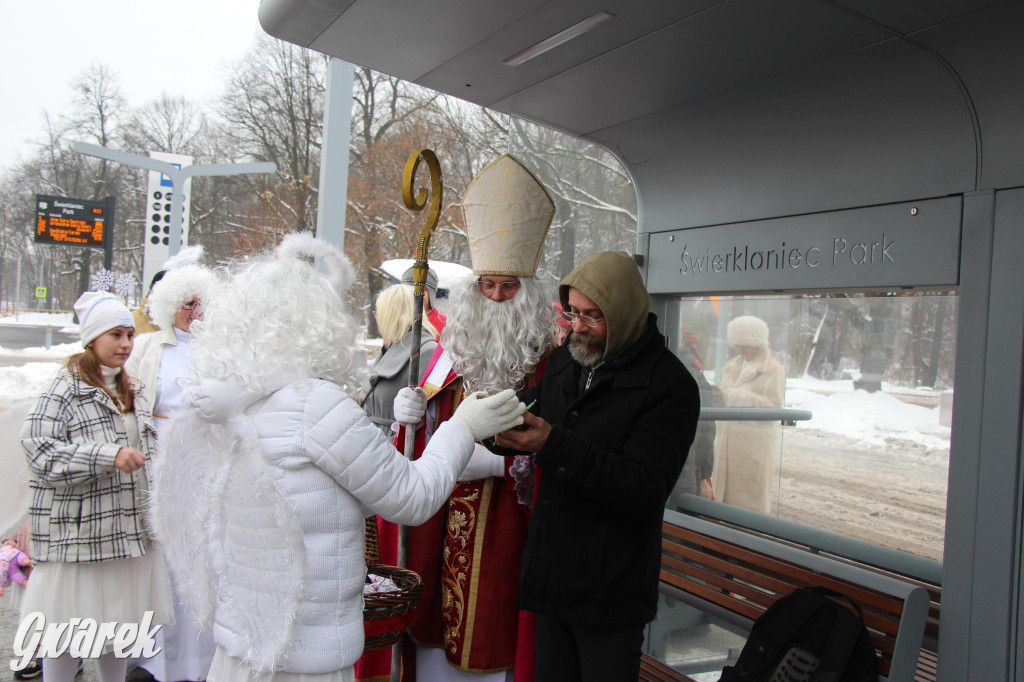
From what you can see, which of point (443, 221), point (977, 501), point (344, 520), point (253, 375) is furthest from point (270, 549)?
point (443, 221)

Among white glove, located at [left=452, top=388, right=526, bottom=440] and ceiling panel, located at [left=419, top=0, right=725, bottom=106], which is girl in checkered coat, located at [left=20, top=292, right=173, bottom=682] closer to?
white glove, located at [left=452, top=388, right=526, bottom=440]

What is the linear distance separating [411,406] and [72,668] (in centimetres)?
197

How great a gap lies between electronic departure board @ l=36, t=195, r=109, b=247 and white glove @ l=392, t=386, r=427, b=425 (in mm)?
13110

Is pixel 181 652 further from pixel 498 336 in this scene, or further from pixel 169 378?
pixel 498 336

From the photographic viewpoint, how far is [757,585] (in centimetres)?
299

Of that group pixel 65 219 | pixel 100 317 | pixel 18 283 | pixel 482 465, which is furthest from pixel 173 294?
pixel 18 283

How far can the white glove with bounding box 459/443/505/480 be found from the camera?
2.70 m

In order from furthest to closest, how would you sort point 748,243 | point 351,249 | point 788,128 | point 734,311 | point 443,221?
point 351,249 < point 443,221 < point 734,311 < point 748,243 < point 788,128

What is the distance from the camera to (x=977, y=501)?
232 cm

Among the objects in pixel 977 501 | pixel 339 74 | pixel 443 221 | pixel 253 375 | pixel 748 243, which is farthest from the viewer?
pixel 443 221

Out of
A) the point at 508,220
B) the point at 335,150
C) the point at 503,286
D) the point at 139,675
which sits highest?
the point at 335,150

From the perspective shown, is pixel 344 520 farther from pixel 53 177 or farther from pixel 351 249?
pixel 53 177

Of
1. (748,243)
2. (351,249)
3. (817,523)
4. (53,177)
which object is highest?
(53,177)

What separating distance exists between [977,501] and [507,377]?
1608 millimetres
